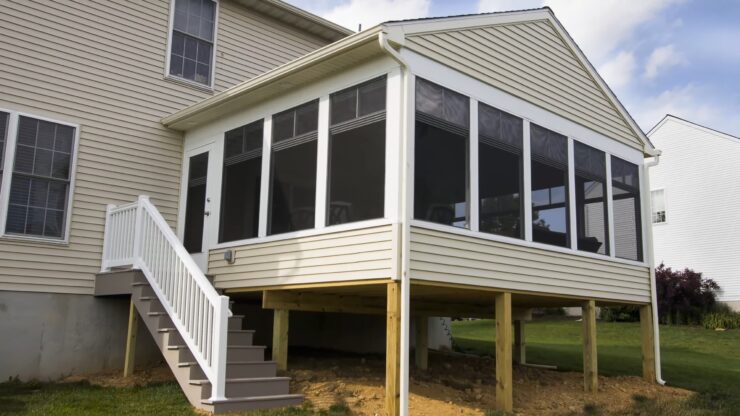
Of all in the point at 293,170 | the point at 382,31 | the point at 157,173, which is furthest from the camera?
the point at 157,173

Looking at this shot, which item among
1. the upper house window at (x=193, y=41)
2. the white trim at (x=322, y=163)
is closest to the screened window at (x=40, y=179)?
the upper house window at (x=193, y=41)

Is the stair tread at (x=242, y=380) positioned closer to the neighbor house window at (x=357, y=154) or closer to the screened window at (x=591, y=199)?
the neighbor house window at (x=357, y=154)

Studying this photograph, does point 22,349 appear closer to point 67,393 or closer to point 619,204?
point 67,393

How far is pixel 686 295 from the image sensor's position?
2173cm

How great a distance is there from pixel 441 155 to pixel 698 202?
62.0 ft

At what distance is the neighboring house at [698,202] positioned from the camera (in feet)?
72.4

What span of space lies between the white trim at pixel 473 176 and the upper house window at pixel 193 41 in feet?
17.6

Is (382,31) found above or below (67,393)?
above

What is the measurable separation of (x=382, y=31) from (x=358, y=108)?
1.10 meters

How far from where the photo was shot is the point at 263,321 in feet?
36.4

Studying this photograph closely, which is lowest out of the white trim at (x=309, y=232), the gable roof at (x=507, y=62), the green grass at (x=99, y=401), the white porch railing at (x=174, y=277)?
the green grass at (x=99, y=401)

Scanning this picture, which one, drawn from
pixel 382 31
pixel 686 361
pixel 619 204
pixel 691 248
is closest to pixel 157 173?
pixel 382 31

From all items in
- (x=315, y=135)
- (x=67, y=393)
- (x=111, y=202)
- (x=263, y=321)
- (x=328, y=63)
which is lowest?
(x=67, y=393)

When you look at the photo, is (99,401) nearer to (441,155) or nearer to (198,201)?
(198,201)
